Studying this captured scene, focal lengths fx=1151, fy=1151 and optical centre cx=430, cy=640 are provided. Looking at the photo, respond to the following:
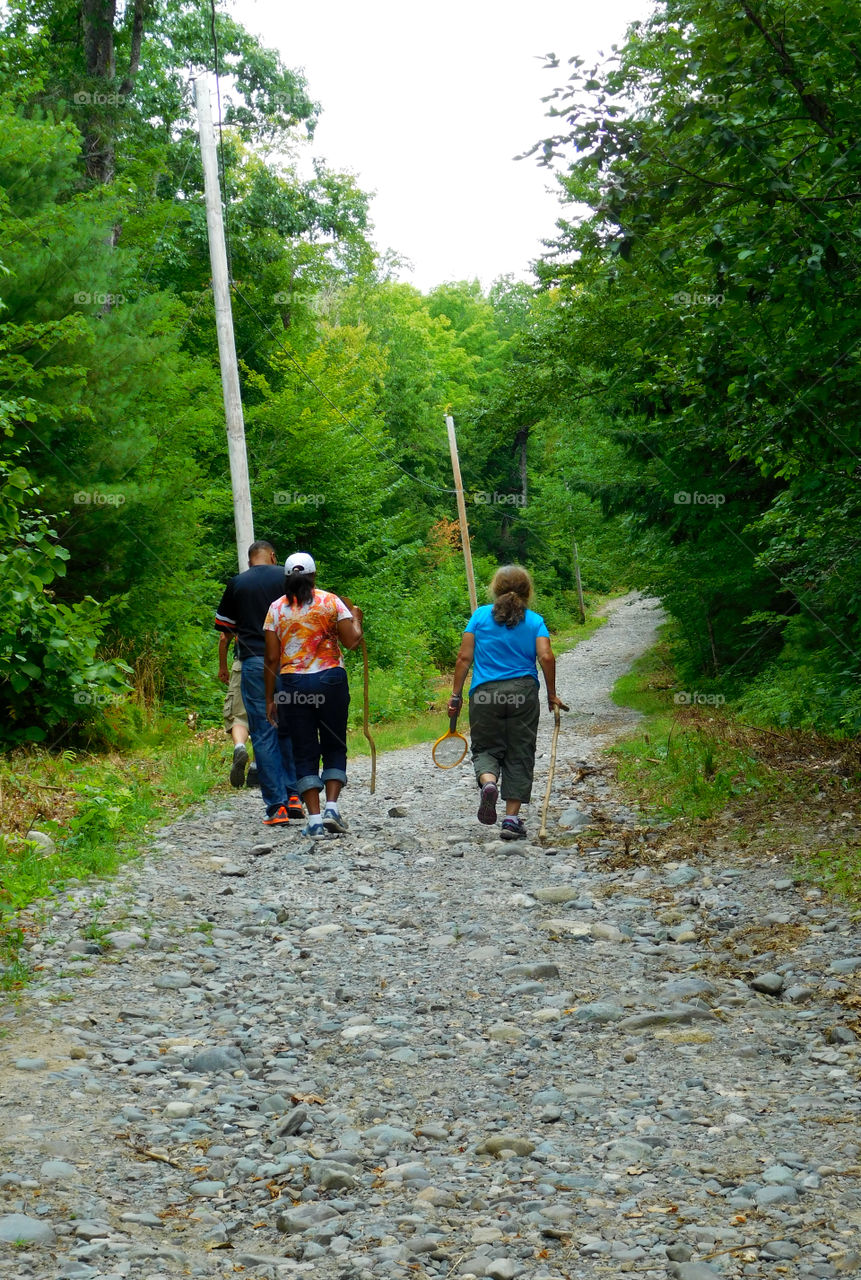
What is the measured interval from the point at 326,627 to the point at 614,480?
12.6m

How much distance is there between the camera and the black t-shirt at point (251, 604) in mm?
10211

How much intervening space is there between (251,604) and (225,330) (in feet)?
22.2

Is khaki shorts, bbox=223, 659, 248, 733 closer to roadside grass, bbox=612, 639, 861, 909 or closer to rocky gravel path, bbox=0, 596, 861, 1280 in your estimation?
rocky gravel path, bbox=0, 596, 861, 1280

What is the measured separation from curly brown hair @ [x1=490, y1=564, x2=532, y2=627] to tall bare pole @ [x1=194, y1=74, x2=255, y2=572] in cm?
668

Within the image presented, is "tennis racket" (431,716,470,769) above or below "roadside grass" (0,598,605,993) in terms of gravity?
above

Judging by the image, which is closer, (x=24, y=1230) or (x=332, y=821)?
(x=24, y=1230)

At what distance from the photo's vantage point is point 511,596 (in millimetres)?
9273

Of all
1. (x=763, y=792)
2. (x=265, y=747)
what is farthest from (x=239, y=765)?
(x=763, y=792)

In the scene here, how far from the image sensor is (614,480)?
20.7 m

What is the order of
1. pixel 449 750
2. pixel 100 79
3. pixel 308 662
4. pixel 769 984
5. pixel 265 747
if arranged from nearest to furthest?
1. pixel 769 984
2. pixel 308 662
3. pixel 265 747
4. pixel 449 750
5. pixel 100 79

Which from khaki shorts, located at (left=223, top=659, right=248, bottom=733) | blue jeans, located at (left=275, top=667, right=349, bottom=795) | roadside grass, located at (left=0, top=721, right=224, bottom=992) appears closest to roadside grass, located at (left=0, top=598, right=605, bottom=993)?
roadside grass, located at (left=0, top=721, right=224, bottom=992)

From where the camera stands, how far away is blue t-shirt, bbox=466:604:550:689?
30.7 ft

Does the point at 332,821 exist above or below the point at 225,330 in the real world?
below

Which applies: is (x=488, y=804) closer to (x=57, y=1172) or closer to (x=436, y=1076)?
(x=436, y=1076)
